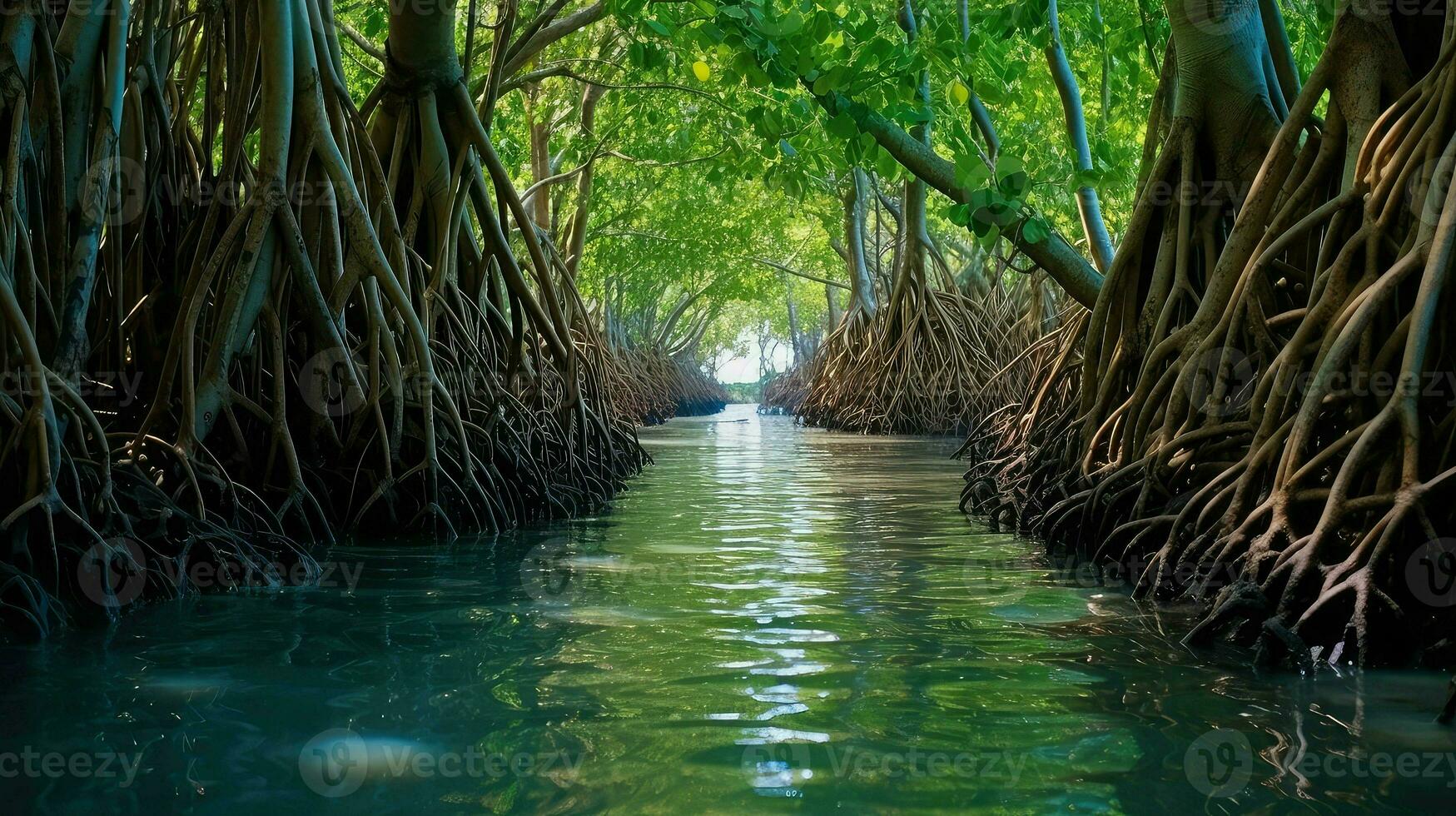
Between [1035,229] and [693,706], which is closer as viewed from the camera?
[693,706]

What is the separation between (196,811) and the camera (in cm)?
195

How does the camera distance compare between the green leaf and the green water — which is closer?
the green water

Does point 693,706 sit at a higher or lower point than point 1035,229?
lower

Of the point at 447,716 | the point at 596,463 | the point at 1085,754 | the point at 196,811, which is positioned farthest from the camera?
the point at 596,463

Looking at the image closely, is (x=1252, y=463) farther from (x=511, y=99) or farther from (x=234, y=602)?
(x=511, y=99)

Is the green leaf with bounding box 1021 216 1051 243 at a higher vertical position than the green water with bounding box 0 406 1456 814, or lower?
higher

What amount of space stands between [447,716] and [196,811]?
0.57 meters

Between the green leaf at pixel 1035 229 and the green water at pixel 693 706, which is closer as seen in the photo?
the green water at pixel 693 706

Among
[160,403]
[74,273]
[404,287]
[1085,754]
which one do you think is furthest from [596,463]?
[1085,754]

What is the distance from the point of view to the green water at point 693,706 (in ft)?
6.71

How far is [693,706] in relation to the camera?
2.52m

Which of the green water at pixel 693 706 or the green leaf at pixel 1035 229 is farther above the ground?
the green leaf at pixel 1035 229

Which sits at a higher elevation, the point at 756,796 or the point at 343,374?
the point at 343,374

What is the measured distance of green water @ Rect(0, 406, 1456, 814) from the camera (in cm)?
204
